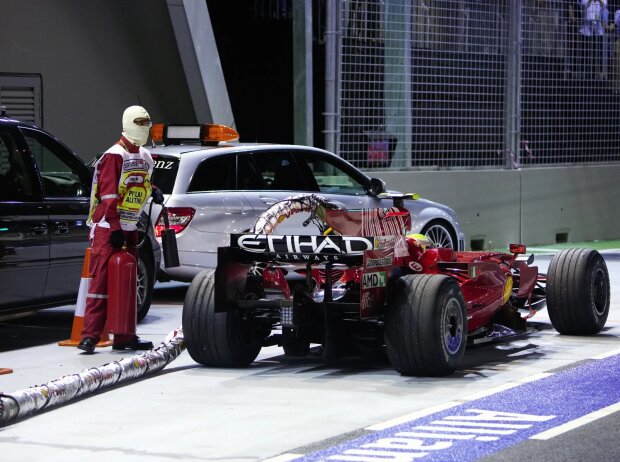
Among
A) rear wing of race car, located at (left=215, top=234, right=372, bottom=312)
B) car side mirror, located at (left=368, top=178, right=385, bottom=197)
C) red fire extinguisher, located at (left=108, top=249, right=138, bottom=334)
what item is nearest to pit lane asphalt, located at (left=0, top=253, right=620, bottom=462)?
red fire extinguisher, located at (left=108, top=249, right=138, bottom=334)

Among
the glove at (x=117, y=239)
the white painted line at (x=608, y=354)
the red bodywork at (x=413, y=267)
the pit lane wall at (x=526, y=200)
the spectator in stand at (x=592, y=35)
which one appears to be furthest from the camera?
the spectator in stand at (x=592, y=35)

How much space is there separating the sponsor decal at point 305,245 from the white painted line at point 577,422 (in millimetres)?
1880

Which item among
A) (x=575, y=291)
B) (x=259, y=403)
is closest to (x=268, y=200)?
(x=575, y=291)

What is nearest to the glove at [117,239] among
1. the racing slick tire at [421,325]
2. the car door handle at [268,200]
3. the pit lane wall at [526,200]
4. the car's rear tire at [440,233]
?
the racing slick tire at [421,325]

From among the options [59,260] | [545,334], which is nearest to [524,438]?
[545,334]

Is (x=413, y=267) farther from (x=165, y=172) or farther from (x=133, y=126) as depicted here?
(x=165, y=172)

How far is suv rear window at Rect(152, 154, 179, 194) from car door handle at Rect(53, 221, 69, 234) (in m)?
1.75

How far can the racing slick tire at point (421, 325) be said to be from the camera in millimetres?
8562

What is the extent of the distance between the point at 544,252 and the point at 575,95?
3.31 m

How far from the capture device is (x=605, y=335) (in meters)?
10.8

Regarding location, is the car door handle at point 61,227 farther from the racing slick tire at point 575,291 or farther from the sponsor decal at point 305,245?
the racing slick tire at point 575,291

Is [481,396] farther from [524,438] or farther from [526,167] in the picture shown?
[526,167]

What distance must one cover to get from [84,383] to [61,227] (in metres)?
2.91

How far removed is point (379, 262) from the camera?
8.83 m
